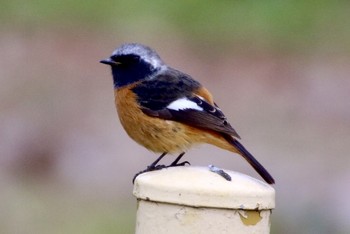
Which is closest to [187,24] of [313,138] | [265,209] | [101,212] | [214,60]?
[214,60]

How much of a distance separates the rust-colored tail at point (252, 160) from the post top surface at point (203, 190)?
1293 millimetres

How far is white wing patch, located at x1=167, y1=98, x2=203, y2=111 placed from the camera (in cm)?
645

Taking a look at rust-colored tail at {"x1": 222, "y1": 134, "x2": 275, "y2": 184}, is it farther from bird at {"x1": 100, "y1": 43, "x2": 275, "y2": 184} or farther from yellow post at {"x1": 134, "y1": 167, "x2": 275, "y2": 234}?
yellow post at {"x1": 134, "y1": 167, "x2": 275, "y2": 234}

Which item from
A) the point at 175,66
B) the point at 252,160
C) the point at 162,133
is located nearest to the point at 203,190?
the point at 252,160

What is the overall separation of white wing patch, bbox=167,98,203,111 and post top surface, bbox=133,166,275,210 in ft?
6.39

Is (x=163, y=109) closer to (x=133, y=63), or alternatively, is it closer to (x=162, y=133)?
(x=162, y=133)

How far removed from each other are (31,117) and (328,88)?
12.1 ft

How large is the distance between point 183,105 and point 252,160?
0.61 metres

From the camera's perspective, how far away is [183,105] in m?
6.49

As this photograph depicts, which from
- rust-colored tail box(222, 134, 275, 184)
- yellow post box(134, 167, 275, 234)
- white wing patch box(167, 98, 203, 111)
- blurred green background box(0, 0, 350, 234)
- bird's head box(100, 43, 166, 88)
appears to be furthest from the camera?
blurred green background box(0, 0, 350, 234)

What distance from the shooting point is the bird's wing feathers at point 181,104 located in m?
6.35

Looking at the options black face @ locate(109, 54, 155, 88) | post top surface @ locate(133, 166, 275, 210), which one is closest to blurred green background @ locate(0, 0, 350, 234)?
black face @ locate(109, 54, 155, 88)

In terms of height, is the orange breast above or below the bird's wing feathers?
below

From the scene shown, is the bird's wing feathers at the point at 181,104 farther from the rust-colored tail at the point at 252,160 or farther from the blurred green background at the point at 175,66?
the blurred green background at the point at 175,66
